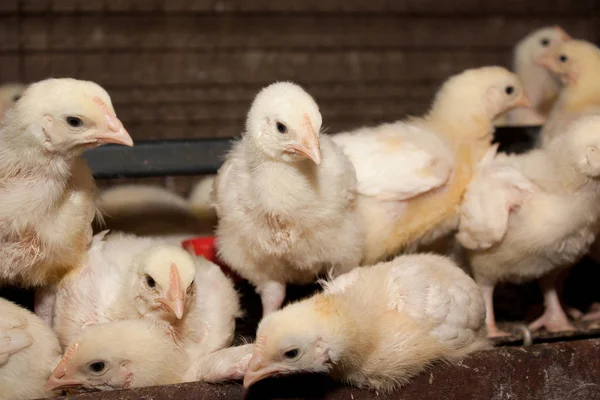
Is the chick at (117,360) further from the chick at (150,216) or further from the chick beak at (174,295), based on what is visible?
the chick at (150,216)

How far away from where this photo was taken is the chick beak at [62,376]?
1.78m

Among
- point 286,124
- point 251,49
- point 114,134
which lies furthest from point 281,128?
point 251,49

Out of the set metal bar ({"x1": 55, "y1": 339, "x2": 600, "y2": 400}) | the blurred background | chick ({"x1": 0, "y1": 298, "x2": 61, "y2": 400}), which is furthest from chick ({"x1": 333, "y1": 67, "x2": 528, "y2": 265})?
the blurred background

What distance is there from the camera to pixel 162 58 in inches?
159

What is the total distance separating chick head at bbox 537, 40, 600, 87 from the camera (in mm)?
3008

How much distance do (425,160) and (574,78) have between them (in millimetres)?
932

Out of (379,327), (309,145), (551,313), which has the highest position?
(309,145)

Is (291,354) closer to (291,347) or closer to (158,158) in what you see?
(291,347)

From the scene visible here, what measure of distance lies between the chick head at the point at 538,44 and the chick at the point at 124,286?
2.13m

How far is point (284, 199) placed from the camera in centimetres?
206

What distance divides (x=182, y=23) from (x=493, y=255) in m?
2.26

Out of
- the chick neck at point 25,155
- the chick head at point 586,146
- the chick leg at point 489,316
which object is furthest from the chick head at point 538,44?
the chick neck at point 25,155

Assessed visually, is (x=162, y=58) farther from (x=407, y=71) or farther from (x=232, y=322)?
(x=232, y=322)

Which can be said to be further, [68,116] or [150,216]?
[150,216]
